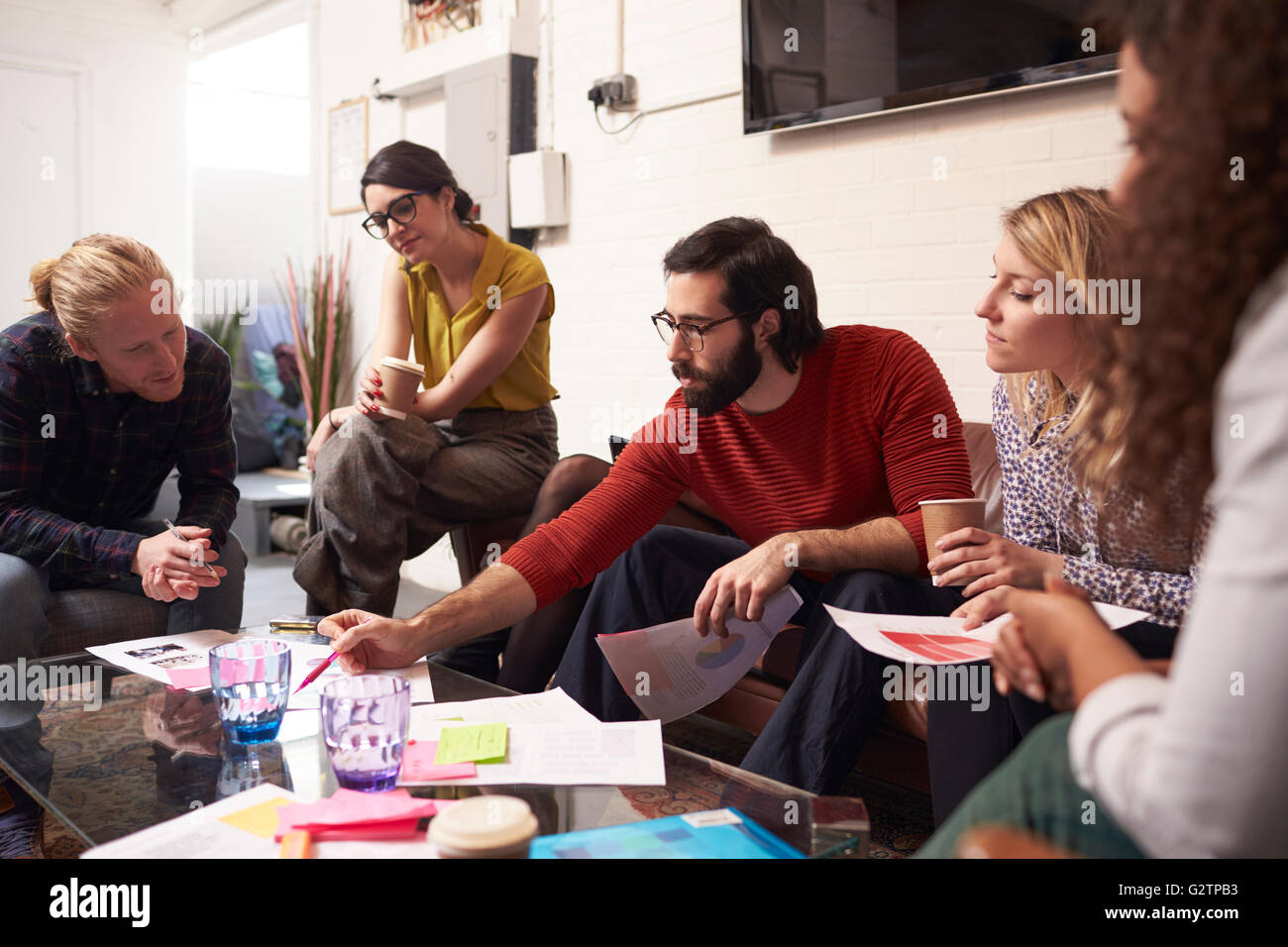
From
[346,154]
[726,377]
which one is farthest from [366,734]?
[346,154]

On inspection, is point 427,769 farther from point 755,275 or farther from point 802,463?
point 755,275

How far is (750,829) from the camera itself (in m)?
1.03

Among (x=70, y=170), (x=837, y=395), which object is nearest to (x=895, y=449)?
(x=837, y=395)

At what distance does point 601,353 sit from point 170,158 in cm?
381

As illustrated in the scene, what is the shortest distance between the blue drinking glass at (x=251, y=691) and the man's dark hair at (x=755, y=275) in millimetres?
982

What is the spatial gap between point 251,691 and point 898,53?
1.99 meters

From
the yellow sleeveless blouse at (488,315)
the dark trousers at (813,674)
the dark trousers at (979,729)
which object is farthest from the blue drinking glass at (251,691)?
the yellow sleeveless blouse at (488,315)

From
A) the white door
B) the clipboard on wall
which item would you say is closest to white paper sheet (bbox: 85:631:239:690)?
the clipboard on wall

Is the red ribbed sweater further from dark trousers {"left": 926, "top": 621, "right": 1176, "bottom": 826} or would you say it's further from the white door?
the white door

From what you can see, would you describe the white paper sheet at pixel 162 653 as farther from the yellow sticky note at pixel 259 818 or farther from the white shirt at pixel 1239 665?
the white shirt at pixel 1239 665

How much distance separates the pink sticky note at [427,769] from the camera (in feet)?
3.72

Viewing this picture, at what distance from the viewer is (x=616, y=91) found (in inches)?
125

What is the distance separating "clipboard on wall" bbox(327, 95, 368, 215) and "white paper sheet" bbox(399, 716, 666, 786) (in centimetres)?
349
